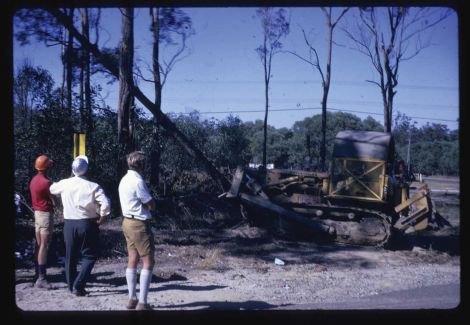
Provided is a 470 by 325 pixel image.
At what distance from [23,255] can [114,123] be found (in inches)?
231

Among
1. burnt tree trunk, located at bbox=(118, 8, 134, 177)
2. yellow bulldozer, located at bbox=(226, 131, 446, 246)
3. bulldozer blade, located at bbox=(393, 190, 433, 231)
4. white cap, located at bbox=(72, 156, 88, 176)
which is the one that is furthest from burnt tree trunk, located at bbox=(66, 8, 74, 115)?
bulldozer blade, located at bbox=(393, 190, 433, 231)

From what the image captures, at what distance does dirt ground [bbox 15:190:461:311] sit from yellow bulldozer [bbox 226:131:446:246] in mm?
518

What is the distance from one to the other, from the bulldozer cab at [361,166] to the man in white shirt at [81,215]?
301 inches

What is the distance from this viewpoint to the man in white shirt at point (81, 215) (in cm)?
598

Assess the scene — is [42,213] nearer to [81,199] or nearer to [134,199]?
[81,199]

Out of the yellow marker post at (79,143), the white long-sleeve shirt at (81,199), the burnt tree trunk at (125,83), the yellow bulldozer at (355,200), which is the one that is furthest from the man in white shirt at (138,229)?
the yellow bulldozer at (355,200)

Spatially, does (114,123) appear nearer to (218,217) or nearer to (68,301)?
(218,217)

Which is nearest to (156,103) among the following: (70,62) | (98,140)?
(70,62)

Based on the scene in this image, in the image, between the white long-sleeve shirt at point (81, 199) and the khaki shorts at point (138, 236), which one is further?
the white long-sleeve shirt at point (81, 199)

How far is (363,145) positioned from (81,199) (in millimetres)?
8216

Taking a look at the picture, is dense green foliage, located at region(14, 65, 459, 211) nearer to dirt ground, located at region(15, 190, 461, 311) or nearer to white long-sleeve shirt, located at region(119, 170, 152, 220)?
dirt ground, located at region(15, 190, 461, 311)

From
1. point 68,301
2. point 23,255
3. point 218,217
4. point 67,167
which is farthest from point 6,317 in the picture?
point 218,217

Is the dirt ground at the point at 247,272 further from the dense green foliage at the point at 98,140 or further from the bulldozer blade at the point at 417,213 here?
the dense green foliage at the point at 98,140

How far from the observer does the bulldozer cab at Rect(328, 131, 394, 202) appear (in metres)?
11.7
